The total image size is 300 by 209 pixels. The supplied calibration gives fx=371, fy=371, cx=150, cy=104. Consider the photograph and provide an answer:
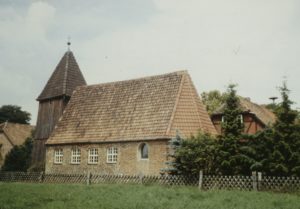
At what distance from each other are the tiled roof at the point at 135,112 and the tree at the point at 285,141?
31.8 ft

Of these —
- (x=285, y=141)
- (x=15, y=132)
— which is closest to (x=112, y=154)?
(x=285, y=141)

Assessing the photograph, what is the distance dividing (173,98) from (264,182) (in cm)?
1336

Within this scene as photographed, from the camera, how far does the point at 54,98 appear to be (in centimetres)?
4019

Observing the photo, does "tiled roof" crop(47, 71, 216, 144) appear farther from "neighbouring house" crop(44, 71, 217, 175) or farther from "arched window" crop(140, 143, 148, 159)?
"arched window" crop(140, 143, 148, 159)

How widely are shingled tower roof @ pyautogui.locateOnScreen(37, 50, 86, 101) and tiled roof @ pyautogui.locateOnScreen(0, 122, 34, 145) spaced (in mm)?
23248

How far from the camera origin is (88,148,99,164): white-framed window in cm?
3193

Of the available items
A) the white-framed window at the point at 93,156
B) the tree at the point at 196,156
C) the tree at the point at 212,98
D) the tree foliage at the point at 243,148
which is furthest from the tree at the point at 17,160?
the tree foliage at the point at 243,148

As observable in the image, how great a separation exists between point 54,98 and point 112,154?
1278 cm

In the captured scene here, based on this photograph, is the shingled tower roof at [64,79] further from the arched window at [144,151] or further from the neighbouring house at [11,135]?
the neighbouring house at [11,135]

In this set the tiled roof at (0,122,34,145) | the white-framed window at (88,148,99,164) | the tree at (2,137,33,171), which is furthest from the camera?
the tiled roof at (0,122,34,145)

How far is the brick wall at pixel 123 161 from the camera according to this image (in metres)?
27.8

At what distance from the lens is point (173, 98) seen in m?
30.1

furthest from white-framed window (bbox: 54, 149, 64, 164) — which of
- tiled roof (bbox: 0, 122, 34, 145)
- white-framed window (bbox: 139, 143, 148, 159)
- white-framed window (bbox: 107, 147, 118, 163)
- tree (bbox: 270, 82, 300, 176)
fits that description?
tiled roof (bbox: 0, 122, 34, 145)

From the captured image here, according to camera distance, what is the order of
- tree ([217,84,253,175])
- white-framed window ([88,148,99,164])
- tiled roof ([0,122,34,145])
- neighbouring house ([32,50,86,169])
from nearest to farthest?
tree ([217,84,253,175]), white-framed window ([88,148,99,164]), neighbouring house ([32,50,86,169]), tiled roof ([0,122,34,145])
